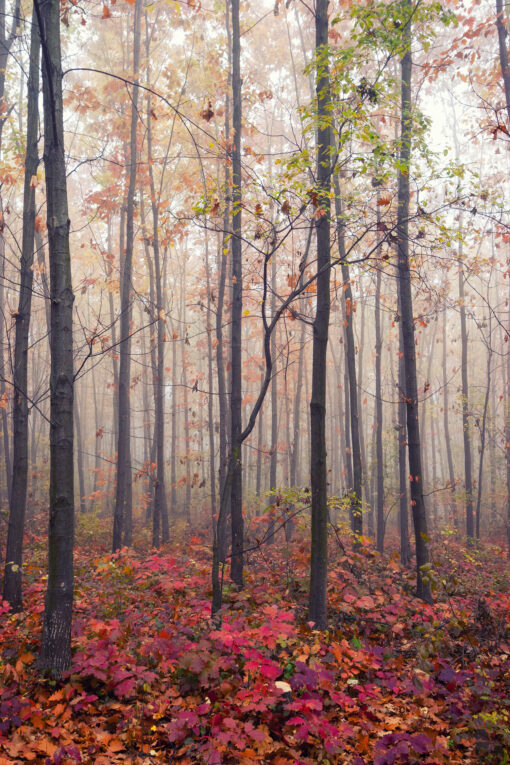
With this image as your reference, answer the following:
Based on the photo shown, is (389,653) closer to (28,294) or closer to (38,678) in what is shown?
(38,678)

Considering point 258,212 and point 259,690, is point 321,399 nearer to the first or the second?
point 258,212

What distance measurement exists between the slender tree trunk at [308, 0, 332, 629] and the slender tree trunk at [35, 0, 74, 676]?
2538 mm

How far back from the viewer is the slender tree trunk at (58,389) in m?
4.01

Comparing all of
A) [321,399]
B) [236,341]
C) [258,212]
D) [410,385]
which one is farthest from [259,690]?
[236,341]

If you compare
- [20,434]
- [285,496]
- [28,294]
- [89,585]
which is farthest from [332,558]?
[28,294]

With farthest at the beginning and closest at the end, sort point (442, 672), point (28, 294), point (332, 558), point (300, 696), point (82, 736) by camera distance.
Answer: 1. point (332, 558)
2. point (28, 294)
3. point (442, 672)
4. point (300, 696)
5. point (82, 736)

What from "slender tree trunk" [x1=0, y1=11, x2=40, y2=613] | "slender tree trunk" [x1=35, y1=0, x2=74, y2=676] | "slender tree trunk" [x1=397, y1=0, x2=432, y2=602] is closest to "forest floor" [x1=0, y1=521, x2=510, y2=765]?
"slender tree trunk" [x1=35, y1=0, x2=74, y2=676]

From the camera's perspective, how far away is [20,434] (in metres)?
6.26

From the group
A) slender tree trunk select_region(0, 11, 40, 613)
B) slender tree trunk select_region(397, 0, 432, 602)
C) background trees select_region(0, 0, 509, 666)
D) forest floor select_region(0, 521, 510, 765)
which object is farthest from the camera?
slender tree trunk select_region(397, 0, 432, 602)

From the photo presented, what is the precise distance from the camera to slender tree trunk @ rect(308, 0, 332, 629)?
516cm

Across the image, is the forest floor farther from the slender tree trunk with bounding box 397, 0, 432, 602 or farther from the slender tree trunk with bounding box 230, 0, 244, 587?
the slender tree trunk with bounding box 230, 0, 244, 587

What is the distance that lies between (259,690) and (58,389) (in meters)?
2.99

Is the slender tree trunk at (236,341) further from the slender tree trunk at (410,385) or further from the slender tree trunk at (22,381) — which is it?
the slender tree trunk at (22,381)

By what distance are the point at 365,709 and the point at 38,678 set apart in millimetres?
2752
